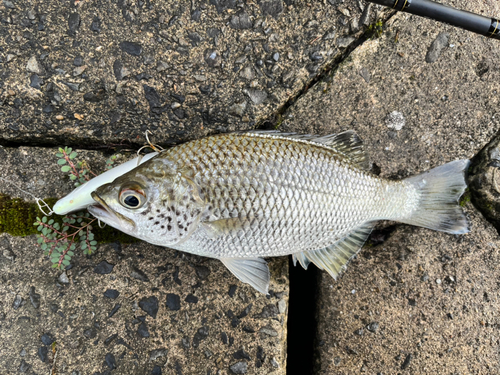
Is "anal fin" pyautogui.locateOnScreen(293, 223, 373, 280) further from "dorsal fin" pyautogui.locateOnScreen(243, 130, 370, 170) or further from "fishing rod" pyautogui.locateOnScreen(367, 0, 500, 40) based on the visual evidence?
"fishing rod" pyautogui.locateOnScreen(367, 0, 500, 40)

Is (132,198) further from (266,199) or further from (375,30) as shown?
(375,30)

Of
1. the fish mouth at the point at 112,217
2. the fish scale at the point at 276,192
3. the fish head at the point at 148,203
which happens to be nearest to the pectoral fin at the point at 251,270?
the fish scale at the point at 276,192

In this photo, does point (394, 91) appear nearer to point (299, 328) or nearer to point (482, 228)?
point (482, 228)

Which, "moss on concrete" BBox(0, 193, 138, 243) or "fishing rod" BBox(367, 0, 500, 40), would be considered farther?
"moss on concrete" BBox(0, 193, 138, 243)

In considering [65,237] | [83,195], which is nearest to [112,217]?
[83,195]

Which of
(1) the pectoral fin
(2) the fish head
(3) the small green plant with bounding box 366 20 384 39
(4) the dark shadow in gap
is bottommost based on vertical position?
(4) the dark shadow in gap

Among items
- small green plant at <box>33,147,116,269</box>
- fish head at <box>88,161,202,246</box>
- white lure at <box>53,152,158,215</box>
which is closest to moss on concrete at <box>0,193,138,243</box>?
small green plant at <box>33,147,116,269</box>

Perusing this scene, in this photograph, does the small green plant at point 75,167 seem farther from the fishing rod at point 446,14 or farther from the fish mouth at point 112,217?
the fishing rod at point 446,14

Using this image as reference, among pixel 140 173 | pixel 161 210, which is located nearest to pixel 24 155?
pixel 140 173
